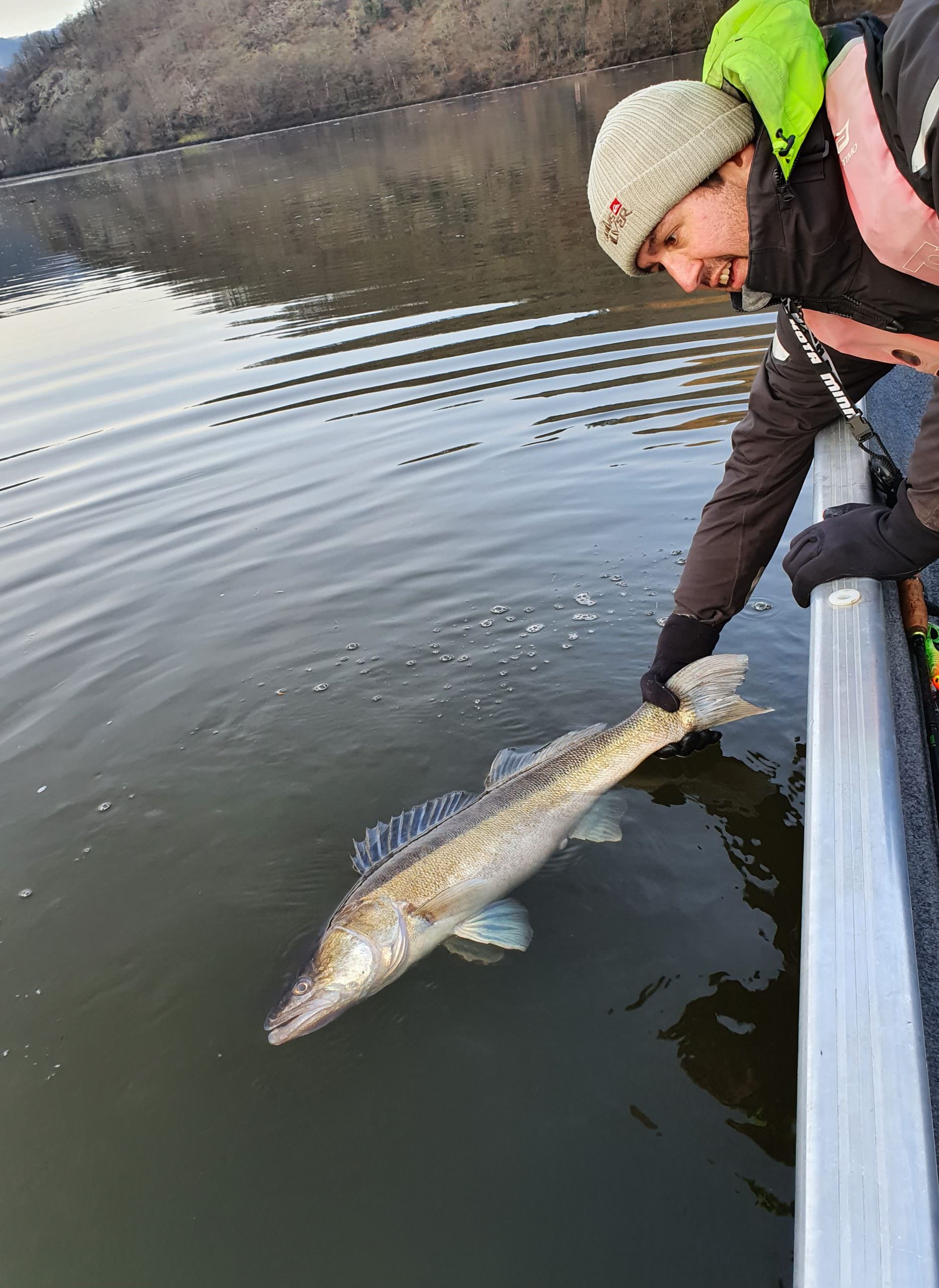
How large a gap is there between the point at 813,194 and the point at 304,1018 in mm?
3094

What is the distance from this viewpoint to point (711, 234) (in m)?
2.96

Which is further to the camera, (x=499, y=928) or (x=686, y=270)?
(x=499, y=928)

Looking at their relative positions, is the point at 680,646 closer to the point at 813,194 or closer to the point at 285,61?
the point at 813,194

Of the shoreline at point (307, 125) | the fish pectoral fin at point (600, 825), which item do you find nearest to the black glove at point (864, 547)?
the fish pectoral fin at point (600, 825)

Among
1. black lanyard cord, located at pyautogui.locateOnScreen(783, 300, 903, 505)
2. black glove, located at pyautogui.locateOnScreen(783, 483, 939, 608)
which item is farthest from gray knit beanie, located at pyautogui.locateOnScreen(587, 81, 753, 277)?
black glove, located at pyautogui.locateOnScreen(783, 483, 939, 608)

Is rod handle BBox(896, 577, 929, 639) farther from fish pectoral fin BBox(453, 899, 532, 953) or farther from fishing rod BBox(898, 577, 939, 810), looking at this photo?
fish pectoral fin BBox(453, 899, 532, 953)

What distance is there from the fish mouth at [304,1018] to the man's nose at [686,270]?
2676 mm

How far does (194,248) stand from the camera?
26.3m

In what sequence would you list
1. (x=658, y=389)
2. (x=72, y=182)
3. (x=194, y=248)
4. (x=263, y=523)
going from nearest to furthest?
(x=263, y=523)
(x=658, y=389)
(x=194, y=248)
(x=72, y=182)

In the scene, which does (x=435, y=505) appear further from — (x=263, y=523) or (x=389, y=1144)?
(x=389, y=1144)

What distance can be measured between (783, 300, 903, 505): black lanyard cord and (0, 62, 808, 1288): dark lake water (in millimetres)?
1316

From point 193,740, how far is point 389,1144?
2847 mm

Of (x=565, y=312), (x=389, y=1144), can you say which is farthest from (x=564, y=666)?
(x=565, y=312)

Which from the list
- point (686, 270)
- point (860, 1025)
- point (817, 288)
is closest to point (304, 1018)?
point (860, 1025)
